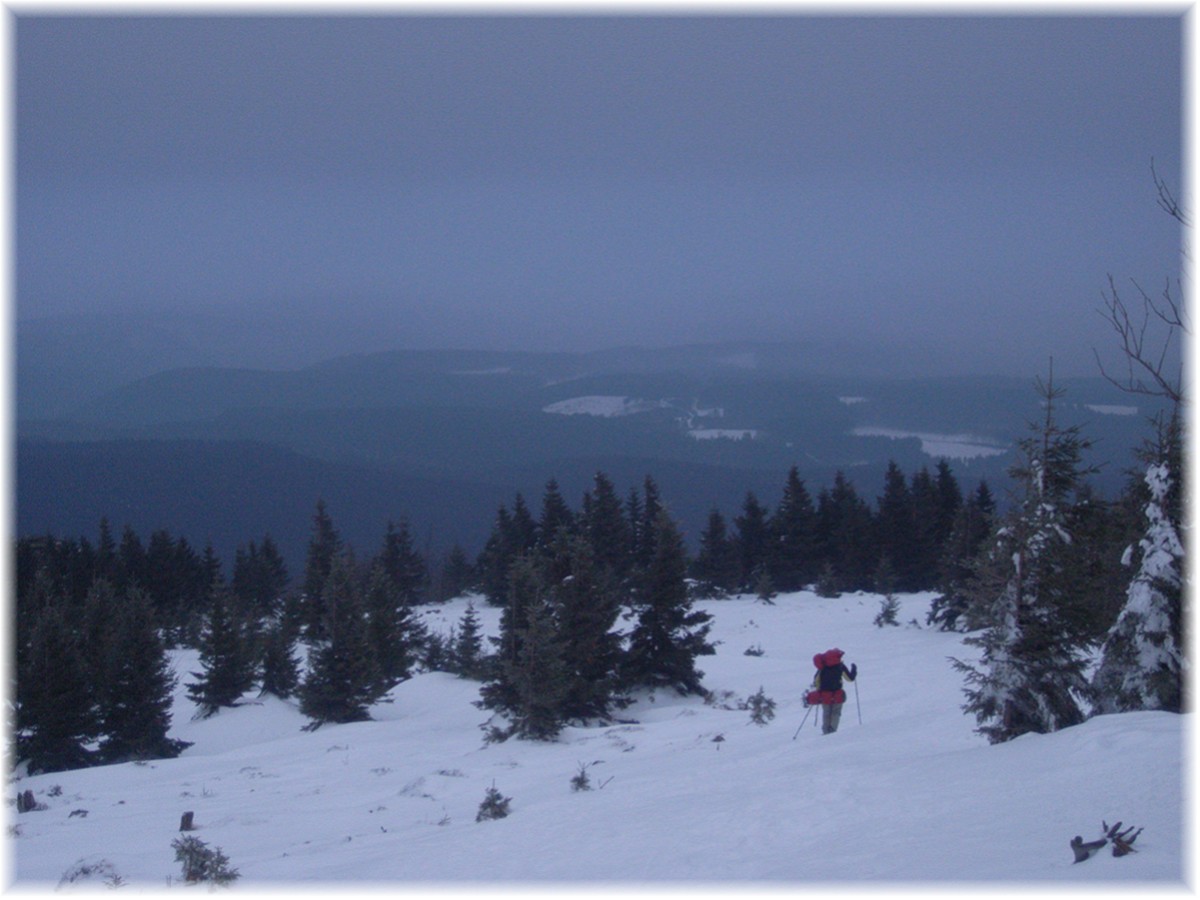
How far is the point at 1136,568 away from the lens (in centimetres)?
1261

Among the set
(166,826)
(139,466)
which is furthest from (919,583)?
(139,466)

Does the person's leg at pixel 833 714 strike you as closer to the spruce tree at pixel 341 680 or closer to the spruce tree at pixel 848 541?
the spruce tree at pixel 341 680

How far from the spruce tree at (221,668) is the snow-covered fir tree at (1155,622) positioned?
24286mm

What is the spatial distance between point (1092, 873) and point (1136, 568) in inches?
287

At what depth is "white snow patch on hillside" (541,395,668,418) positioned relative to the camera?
174 meters

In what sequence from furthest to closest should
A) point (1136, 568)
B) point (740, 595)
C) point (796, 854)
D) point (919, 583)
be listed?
1. point (919, 583)
2. point (740, 595)
3. point (1136, 568)
4. point (796, 854)

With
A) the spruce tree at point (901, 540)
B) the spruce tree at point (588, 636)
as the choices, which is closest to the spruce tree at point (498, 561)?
the spruce tree at point (901, 540)

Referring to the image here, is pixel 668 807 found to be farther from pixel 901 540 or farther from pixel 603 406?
pixel 603 406

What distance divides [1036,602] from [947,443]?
117 metres

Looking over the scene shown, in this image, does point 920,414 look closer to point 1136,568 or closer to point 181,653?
point 181,653

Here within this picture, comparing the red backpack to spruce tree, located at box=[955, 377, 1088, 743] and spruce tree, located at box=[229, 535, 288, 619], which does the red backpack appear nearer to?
spruce tree, located at box=[955, 377, 1088, 743]

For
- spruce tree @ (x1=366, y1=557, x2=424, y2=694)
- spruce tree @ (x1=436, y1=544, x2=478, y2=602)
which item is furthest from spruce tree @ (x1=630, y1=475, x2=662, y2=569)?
spruce tree @ (x1=366, y1=557, x2=424, y2=694)

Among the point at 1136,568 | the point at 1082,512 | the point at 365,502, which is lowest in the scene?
the point at 365,502

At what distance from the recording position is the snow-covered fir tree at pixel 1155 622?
37.6ft
